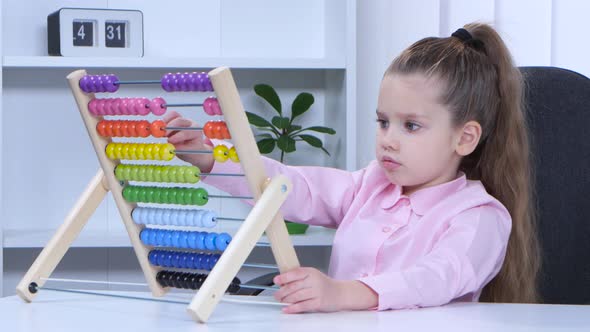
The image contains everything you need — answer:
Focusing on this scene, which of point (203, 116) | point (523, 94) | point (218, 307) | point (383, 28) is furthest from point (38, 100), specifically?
point (218, 307)

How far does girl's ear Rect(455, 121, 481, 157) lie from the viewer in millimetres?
1673

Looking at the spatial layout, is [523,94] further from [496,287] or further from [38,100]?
[38,100]

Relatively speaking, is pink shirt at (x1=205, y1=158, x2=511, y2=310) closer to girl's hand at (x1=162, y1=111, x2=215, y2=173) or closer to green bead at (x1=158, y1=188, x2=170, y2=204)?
girl's hand at (x1=162, y1=111, x2=215, y2=173)

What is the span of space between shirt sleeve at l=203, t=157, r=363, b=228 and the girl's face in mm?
193

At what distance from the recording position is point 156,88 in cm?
349

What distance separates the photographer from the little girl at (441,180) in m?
1.55

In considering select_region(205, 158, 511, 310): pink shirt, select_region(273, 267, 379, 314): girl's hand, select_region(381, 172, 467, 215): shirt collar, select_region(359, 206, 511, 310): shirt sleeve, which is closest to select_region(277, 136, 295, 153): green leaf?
select_region(205, 158, 511, 310): pink shirt

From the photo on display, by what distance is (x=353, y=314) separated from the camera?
4.20 ft

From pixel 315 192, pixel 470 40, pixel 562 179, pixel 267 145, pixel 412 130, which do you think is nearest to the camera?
pixel 412 130

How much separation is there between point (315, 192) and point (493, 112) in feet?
1.26

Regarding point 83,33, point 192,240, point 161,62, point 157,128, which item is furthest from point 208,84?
point 83,33

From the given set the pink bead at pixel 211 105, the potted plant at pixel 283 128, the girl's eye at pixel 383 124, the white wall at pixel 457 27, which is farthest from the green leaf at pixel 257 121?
the pink bead at pixel 211 105

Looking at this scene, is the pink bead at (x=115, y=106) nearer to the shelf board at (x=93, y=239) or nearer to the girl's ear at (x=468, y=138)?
the girl's ear at (x=468, y=138)

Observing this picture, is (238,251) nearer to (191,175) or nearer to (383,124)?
(191,175)
